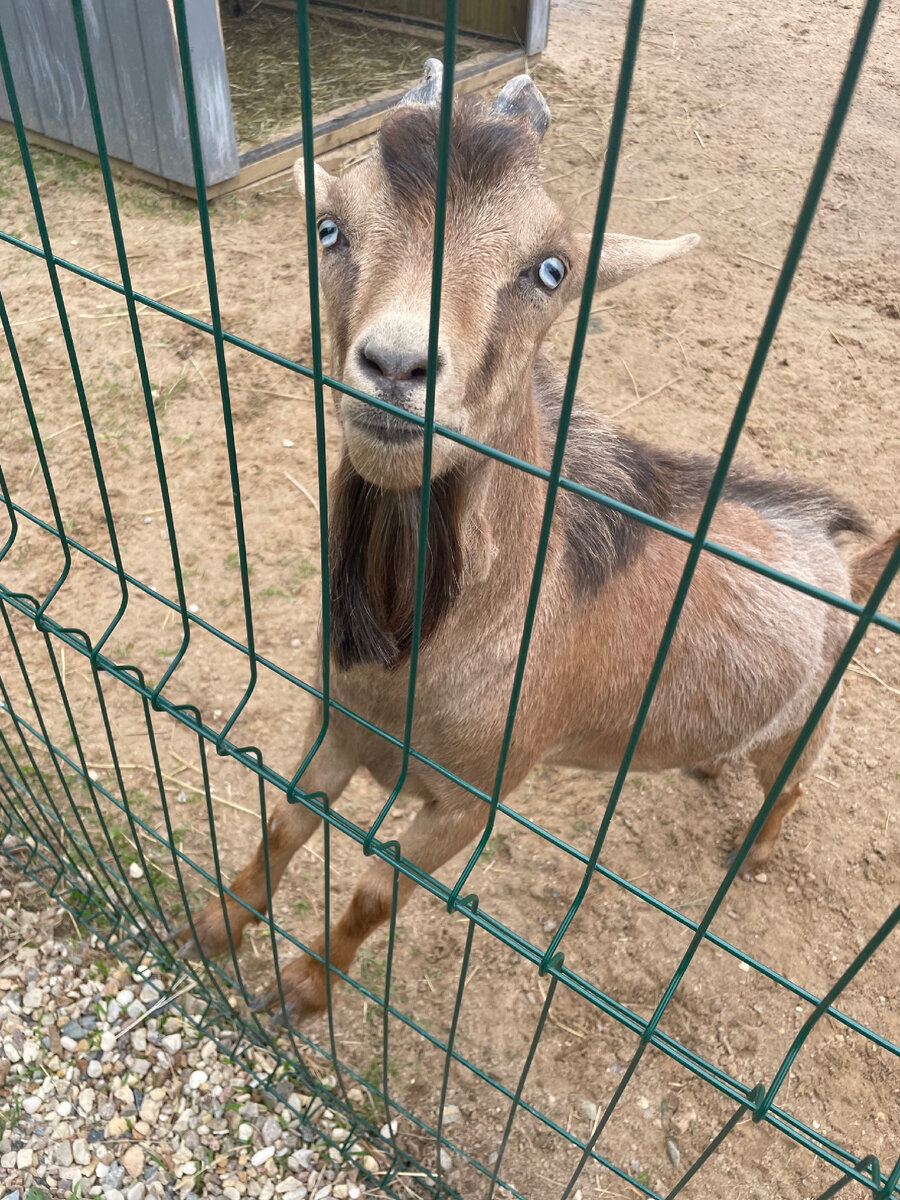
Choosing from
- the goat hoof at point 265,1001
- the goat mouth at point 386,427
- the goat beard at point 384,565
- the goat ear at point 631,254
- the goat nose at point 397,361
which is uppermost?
the goat nose at point 397,361

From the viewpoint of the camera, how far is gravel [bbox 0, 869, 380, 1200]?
81.8 inches

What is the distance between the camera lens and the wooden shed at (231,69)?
496 centimetres

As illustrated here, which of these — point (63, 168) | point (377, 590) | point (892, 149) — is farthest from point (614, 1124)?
point (892, 149)

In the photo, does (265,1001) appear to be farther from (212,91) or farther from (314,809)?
(212,91)

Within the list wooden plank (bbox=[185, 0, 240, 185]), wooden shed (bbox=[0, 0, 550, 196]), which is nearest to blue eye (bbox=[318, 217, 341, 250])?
wooden plank (bbox=[185, 0, 240, 185])

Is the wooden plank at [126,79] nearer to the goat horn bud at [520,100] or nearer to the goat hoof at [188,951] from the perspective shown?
the goat horn bud at [520,100]

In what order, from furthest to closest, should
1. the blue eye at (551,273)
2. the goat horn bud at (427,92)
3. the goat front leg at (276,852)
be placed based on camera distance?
the goat front leg at (276,852), the goat horn bud at (427,92), the blue eye at (551,273)

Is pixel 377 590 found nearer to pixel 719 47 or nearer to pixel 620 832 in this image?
pixel 620 832

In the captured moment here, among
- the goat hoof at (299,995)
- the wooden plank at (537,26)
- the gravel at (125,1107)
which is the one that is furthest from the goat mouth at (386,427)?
the wooden plank at (537,26)

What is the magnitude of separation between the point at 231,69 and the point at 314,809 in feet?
22.4

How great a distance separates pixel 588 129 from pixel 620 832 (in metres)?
5.32

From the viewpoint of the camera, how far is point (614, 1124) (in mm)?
2326

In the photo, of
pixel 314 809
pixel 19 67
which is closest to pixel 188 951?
pixel 314 809

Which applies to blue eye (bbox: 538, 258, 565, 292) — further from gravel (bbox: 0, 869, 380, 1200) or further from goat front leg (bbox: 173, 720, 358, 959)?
gravel (bbox: 0, 869, 380, 1200)
